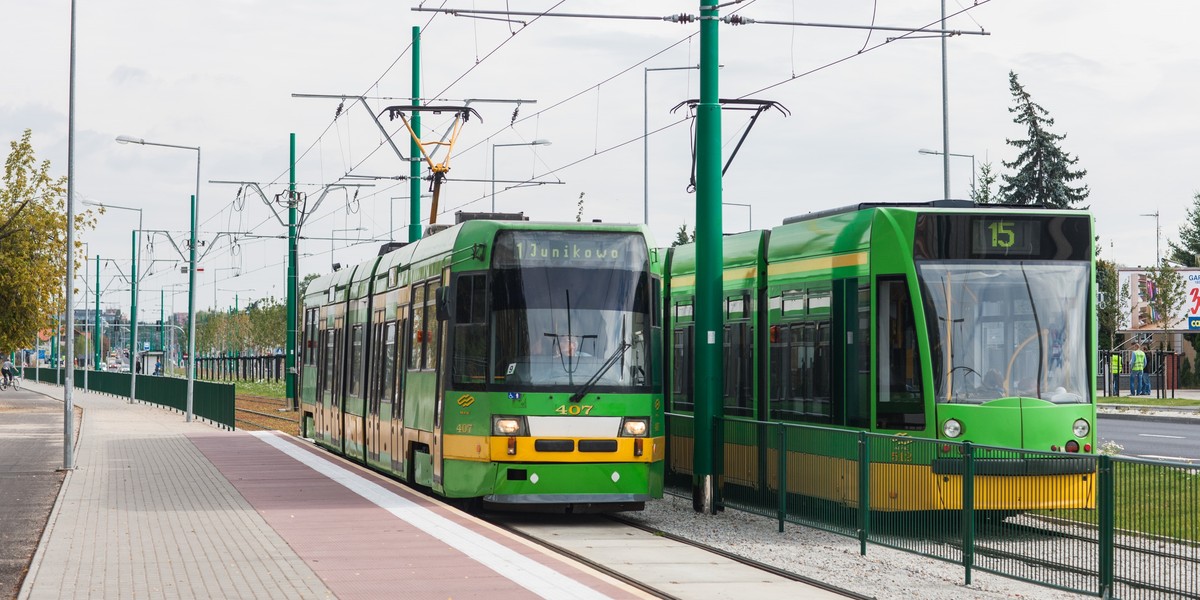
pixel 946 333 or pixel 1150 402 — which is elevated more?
pixel 946 333

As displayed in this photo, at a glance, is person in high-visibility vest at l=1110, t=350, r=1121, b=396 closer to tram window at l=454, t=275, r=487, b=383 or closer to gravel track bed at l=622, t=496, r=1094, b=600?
gravel track bed at l=622, t=496, r=1094, b=600

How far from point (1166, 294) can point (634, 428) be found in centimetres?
4165

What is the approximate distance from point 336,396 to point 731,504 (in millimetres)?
10302

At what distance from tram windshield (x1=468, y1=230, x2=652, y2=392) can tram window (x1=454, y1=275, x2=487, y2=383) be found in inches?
5.0

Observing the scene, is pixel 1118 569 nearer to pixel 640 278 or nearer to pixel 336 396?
pixel 640 278

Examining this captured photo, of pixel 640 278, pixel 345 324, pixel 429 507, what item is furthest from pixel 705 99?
pixel 345 324

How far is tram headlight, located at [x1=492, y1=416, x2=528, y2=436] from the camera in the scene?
1555cm

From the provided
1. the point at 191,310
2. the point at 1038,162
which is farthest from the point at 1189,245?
the point at 191,310

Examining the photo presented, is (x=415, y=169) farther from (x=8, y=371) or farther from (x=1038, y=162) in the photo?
(x=8, y=371)

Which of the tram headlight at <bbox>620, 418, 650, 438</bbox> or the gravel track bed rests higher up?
the tram headlight at <bbox>620, 418, 650, 438</bbox>

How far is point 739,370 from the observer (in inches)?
703

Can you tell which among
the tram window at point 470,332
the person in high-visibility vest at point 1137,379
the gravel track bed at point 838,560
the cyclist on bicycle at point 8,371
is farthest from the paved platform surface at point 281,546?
the cyclist on bicycle at point 8,371

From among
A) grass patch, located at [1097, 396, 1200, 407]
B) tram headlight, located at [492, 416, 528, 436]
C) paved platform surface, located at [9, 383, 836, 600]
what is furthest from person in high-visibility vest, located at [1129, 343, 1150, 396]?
tram headlight, located at [492, 416, 528, 436]

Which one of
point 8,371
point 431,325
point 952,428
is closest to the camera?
point 952,428
